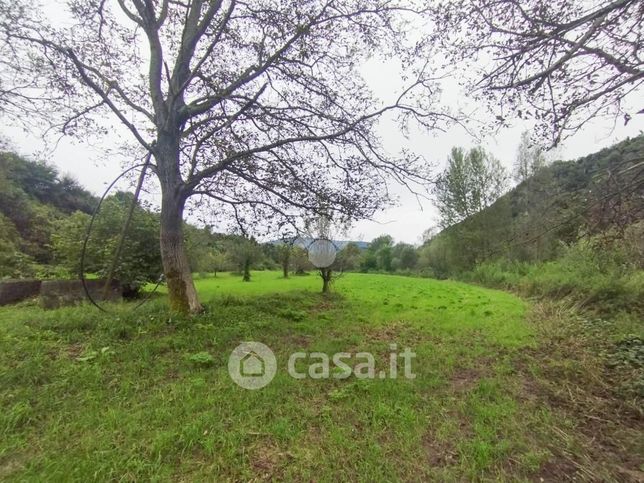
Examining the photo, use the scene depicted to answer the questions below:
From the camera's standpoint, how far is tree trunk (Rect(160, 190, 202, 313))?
5.57 metres

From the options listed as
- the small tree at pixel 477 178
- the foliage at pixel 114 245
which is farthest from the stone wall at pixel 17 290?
the small tree at pixel 477 178

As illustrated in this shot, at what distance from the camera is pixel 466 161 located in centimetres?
2106

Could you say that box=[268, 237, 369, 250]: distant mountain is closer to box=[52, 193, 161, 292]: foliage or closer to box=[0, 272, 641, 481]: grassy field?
box=[0, 272, 641, 481]: grassy field

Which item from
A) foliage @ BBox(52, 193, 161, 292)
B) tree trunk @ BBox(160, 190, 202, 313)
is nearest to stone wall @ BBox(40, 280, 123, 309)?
foliage @ BBox(52, 193, 161, 292)

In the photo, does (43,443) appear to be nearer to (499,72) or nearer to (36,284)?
(499,72)

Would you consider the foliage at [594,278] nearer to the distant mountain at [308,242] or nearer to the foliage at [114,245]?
the distant mountain at [308,242]

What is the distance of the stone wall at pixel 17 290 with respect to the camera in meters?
8.35

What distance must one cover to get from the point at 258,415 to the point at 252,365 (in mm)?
1167

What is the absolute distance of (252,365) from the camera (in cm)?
383

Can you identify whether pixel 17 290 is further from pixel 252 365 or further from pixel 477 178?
pixel 477 178

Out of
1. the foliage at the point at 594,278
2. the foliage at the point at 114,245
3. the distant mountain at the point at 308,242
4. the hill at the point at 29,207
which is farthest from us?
the hill at the point at 29,207

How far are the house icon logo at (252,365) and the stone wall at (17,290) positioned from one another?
870 centimetres

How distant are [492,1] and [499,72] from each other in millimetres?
751

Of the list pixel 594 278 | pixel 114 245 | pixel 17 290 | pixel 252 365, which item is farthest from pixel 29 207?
pixel 594 278
